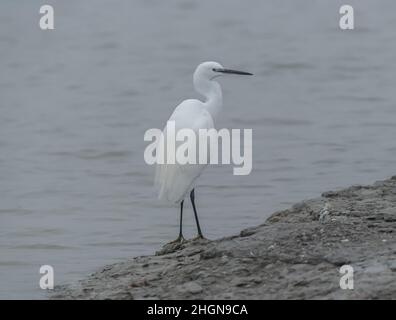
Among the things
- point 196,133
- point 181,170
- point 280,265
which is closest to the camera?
point 280,265

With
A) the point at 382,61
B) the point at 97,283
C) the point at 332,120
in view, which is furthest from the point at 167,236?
the point at 382,61

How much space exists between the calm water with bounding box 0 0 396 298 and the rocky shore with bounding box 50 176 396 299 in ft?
4.56

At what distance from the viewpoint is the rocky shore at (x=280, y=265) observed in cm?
640

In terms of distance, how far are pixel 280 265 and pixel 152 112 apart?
7946mm

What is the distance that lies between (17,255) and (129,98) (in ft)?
19.1

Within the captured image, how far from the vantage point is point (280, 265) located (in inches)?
268

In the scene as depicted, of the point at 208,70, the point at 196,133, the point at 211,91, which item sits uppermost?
the point at 208,70

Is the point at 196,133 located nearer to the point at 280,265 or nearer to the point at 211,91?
the point at 211,91

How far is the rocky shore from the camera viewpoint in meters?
6.40

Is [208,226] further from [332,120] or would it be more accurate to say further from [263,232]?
[332,120]

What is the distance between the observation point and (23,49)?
58.6 feet

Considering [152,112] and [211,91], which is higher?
[152,112]

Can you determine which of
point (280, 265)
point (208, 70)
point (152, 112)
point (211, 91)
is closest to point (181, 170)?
point (211, 91)
